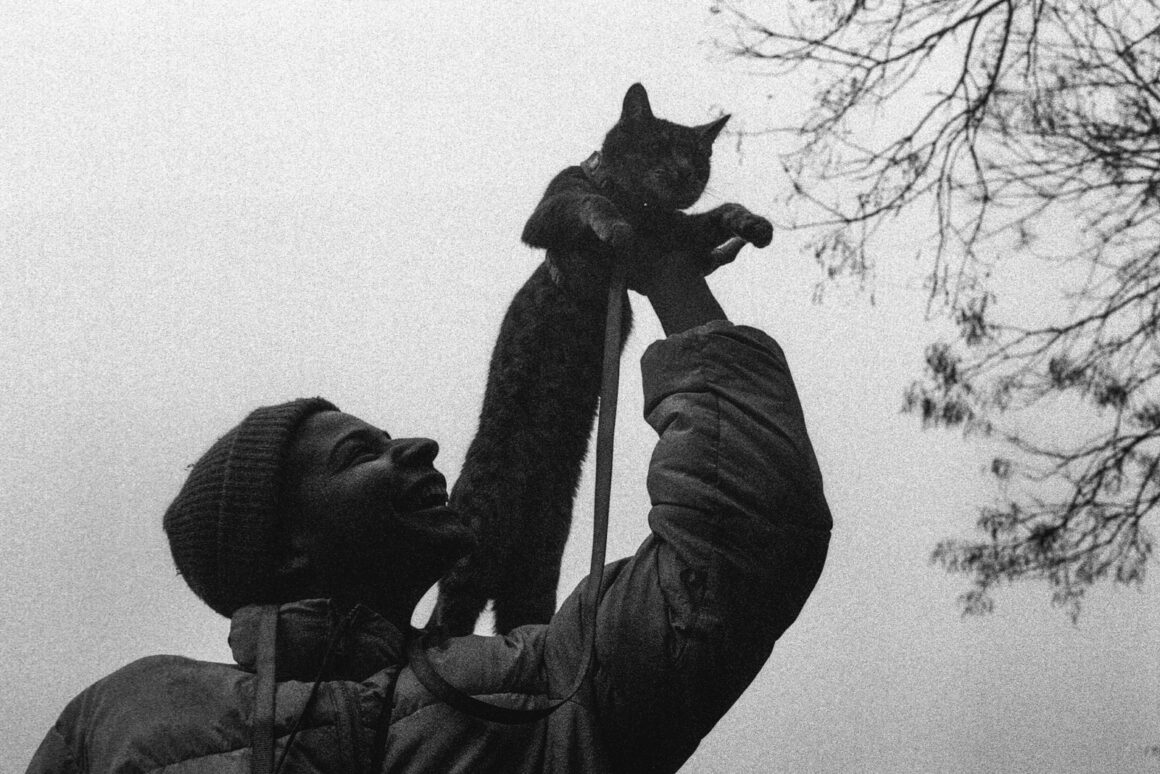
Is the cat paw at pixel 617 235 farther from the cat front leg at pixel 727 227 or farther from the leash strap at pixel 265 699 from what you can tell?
the leash strap at pixel 265 699

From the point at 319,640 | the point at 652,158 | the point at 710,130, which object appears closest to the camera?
the point at 319,640

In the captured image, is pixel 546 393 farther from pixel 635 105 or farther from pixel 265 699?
pixel 265 699

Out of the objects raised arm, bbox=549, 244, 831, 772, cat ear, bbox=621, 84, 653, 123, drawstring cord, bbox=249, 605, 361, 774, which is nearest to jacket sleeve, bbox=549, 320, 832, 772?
raised arm, bbox=549, 244, 831, 772

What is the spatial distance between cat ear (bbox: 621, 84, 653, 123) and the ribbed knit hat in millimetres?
855

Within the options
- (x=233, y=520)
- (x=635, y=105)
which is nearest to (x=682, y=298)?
(x=233, y=520)

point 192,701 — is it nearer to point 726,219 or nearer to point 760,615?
point 760,615

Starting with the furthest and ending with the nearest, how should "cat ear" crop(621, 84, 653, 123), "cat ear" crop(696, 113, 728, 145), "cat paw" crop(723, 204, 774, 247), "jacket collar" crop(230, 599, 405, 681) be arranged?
"cat ear" crop(696, 113, 728, 145), "cat ear" crop(621, 84, 653, 123), "cat paw" crop(723, 204, 774, 247), "jacket collar" crop(230, 599, 405, 681)

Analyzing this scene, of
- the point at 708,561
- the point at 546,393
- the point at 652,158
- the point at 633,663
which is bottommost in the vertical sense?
the point at 633,663

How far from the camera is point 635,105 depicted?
77.4 inches

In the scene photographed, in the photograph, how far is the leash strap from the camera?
45.4 inches

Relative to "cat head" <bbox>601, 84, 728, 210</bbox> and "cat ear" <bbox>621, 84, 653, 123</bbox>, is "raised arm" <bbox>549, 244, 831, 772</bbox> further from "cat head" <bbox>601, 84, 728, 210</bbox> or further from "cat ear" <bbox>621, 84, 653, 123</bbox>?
"cat ear" <bbox>621, 84, 653, 123</bbox>

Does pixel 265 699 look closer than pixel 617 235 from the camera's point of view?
Yes

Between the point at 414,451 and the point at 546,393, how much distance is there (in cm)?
53

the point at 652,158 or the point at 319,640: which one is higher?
the point at 652,158
